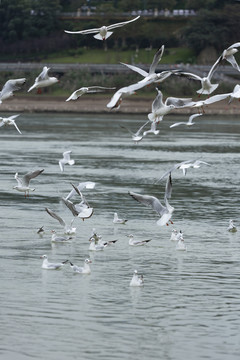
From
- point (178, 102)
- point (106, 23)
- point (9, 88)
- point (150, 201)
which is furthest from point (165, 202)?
point (106, 23)

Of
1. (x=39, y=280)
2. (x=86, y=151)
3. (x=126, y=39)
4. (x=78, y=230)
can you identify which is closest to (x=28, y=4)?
(x=126, y=39)

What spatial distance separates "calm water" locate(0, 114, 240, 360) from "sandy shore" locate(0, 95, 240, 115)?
169ft

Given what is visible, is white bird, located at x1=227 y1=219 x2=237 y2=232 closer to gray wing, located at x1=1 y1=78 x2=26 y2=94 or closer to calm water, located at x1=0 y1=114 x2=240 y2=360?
calm water, located at x1=0 y1=114 x2=240 y2=360

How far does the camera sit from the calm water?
65.8 feet

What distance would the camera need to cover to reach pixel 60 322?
21.2 meters

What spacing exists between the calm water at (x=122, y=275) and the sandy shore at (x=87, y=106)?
2023 inches

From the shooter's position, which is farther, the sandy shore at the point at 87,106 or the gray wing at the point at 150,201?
the sandy shore at the point at 87,106

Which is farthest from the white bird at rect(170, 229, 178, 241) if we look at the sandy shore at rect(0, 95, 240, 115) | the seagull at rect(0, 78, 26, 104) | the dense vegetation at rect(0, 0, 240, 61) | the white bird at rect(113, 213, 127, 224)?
the dense vegetation at rect(0, 0, 240, 61)

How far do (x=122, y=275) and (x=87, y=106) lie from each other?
82.2 metres

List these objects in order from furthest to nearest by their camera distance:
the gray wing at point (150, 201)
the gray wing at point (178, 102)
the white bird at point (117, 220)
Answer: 1. the white bird at point (117, 220)
2. the gray wing at point (178, 102)
3. the gray wing at point (150, 201)

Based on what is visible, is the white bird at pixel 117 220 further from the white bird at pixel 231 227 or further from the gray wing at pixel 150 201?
the gray wing at pixel 150 201

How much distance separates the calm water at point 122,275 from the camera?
20062mm

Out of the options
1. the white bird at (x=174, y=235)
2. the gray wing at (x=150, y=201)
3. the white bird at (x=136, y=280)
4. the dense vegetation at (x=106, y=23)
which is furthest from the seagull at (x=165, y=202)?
the dense vegetation at (x=106, y=23)

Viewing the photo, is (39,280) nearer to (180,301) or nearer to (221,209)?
(180,301)
